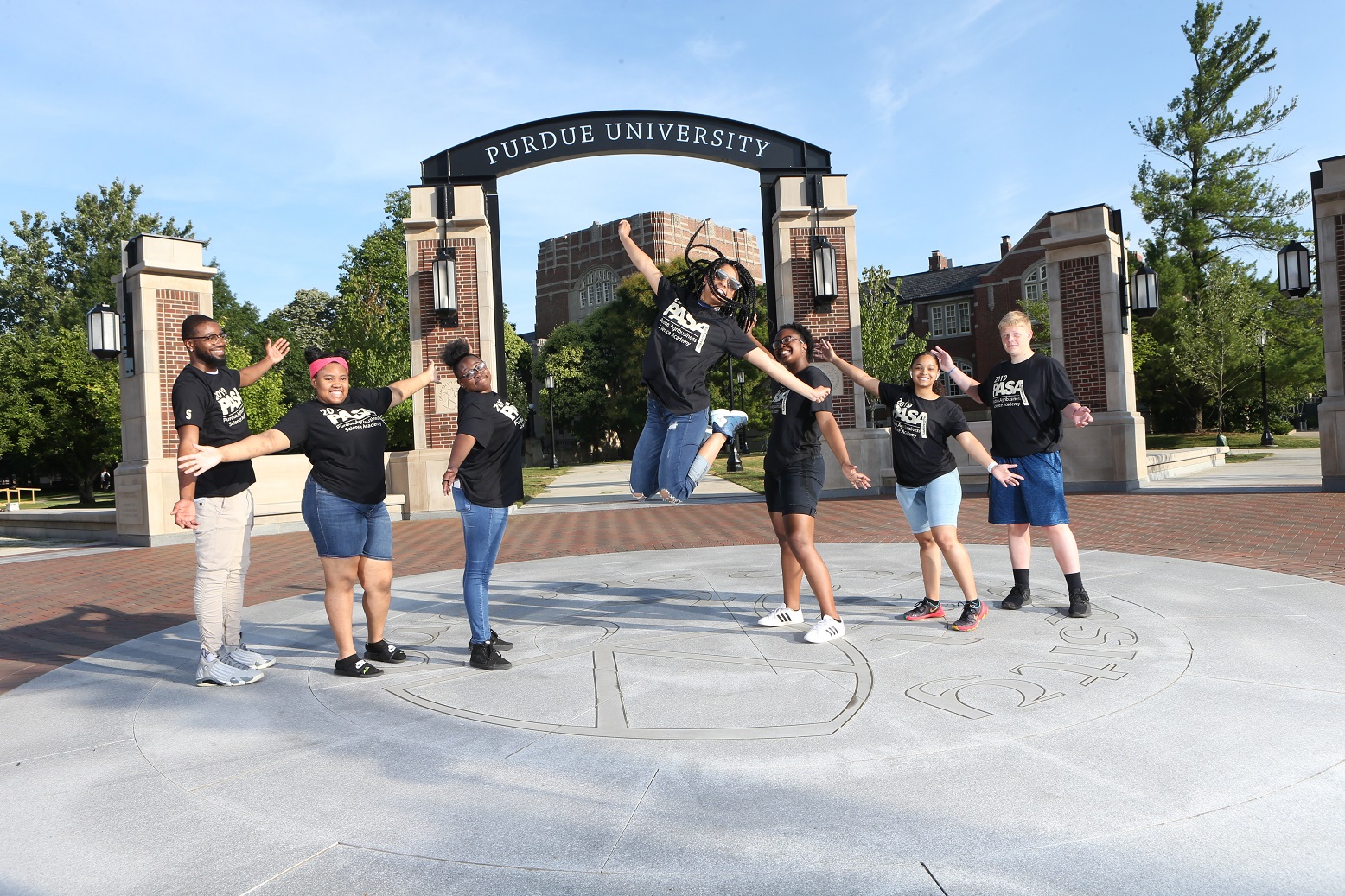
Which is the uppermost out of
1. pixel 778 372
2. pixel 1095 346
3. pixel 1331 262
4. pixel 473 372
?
pixel 1331 262

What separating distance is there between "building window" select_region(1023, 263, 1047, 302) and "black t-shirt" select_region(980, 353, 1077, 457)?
44604 millimetres

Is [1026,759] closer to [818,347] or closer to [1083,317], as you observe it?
[818,347]

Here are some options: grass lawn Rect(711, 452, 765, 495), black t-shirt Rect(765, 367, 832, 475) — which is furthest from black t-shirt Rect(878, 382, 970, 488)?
grass lawn Rect(711, 452, 765, 495)

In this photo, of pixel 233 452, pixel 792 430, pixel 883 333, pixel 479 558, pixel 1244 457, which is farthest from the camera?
pixel 883 333

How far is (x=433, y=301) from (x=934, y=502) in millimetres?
12194

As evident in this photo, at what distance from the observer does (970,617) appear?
5.05m

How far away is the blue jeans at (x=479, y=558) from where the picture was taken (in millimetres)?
4602

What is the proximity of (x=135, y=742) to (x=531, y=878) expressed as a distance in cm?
227

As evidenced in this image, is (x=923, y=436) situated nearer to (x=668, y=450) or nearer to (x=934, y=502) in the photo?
(x=934, y=502)

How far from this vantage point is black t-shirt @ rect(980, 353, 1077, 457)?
538cm

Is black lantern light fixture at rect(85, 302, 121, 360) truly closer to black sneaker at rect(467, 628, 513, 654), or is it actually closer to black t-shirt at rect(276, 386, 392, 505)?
black t-shirt at rect(276, 386, 392, 505)

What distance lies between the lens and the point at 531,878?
234cm

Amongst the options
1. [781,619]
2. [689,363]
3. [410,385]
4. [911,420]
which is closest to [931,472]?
[911,420]

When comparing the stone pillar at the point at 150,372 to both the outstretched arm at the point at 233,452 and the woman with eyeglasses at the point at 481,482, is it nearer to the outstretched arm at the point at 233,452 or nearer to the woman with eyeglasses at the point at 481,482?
the outstretched arm at the point at 233,452
